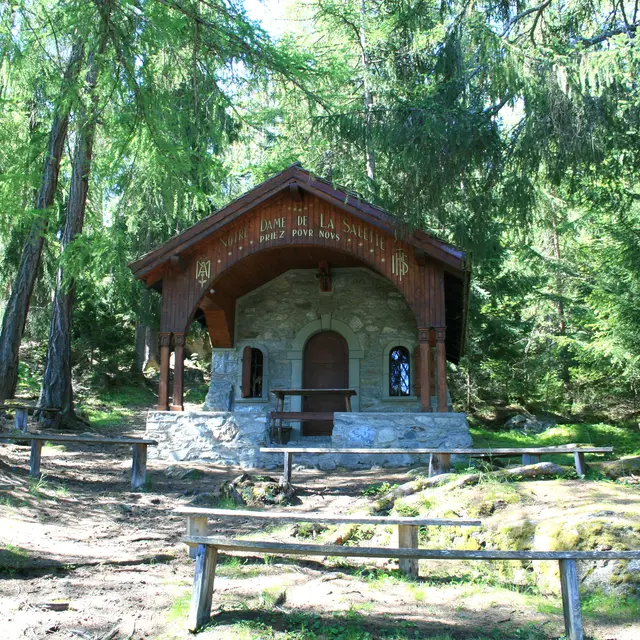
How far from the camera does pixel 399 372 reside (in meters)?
12.6

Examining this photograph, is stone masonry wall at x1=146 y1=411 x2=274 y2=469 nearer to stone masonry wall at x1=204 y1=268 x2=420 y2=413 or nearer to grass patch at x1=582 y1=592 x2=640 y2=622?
stone masonry wall at x1=204 y1=268 x2=420 y2=413

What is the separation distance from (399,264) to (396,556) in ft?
25.1

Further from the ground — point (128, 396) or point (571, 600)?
point (128, 396)

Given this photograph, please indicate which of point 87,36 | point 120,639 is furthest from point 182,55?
point 120,639

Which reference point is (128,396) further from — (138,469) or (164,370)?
(138,469)

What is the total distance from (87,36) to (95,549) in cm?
409

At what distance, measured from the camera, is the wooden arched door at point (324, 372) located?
42.3 ft

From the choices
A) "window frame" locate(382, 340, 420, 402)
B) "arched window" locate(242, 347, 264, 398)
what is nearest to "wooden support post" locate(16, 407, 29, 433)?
"arched window" locate(242, 347, 264, 398)

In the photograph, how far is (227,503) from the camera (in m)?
6.99

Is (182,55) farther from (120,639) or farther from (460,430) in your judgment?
(460,430)

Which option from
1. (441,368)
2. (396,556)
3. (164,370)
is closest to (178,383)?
(164,370)

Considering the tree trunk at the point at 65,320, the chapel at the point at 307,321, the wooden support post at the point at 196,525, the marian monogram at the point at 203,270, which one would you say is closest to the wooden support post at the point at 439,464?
the chapel at the point at 307,321

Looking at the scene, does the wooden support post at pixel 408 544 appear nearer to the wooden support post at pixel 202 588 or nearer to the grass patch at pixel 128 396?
the wooden support post at pixel 202 588

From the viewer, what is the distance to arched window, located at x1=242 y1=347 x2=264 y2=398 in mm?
12789
